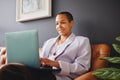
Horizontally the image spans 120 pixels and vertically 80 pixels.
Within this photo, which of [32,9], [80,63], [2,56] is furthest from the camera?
[32,9]

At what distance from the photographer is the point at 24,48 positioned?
144cm

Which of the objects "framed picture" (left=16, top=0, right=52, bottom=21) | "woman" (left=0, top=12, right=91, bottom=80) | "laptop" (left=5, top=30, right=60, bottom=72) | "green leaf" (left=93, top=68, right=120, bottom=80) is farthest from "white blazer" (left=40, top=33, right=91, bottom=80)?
"framed picture" (left=16, top=0, right=52, bottom=21)

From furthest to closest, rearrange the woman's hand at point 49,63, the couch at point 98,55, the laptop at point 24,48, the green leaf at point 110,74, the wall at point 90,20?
the wall at point 90,20 → the couch at point 98,55 → the woman's hand at point 49,63 → the laptop at point 24,48 → the green leaf at point 110,74

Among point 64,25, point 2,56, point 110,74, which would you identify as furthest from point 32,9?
point 110,74

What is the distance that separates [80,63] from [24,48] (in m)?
→ 0.46

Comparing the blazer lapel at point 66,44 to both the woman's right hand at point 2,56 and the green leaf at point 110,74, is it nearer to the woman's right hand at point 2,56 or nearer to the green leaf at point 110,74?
the green leaf at point 110,74

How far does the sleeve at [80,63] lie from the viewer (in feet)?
5.24

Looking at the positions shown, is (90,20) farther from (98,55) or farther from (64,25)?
(98,55)

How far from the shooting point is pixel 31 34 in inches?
55.0

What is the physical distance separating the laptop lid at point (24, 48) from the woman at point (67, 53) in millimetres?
111

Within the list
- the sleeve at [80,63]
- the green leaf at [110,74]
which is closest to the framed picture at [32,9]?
the sleeve at [80,63]

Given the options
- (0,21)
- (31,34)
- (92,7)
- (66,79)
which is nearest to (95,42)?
(92,7)

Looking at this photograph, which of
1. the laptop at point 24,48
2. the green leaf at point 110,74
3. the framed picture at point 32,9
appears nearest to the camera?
the green leaf at point 110,74

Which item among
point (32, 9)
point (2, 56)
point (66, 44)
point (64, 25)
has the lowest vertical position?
point (2, 56)
